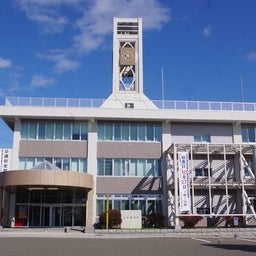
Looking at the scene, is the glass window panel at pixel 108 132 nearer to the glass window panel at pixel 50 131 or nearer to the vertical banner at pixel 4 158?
the glass window panel at pixel 50 131

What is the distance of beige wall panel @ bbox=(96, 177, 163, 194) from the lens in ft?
108

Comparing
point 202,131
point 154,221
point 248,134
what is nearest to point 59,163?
point 154,221

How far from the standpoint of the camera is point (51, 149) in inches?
1314

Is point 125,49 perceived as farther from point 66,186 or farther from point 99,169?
point 66,186

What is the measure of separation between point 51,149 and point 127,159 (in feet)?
20.5

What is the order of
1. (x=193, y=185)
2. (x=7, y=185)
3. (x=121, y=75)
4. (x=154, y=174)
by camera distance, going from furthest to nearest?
(x=121, y=75)
(x=154, y=174)
(x=193, y=185)
(x=7, y=185)

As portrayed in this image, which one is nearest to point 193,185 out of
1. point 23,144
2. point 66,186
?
Result: point 66,186

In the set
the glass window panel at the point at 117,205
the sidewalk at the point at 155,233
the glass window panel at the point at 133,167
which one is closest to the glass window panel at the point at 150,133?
the glass window panel at the point at 133,167

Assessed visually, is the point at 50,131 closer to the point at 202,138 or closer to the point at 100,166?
the point at 100,166

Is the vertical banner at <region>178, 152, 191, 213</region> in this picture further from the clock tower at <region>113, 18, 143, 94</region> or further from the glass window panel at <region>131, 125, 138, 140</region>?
the clock tower at <region>113, 18, 143, 94</region>

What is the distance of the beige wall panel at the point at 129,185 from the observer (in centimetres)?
3294

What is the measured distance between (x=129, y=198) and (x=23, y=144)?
9.66 metres

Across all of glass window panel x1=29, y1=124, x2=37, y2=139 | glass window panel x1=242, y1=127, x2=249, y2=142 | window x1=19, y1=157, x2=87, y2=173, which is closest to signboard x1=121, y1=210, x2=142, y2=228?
window x1=19, y1=157, x2=87, y2=173

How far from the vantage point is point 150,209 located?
32938 mm
